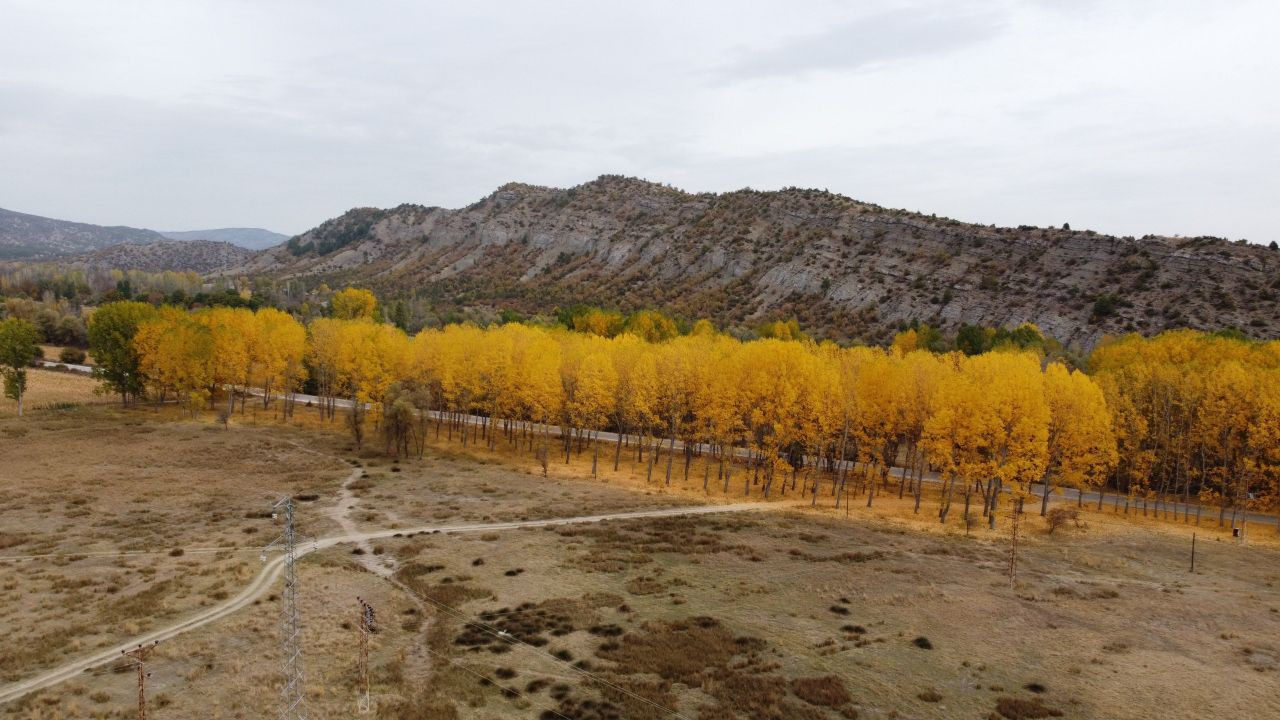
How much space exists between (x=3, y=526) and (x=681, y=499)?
173 feet

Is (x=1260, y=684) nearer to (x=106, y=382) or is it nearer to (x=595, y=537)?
(x=595, y=537)

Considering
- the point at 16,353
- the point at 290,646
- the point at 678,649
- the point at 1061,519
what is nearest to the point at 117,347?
the point at 16,353

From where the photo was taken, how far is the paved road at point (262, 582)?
1063 inches

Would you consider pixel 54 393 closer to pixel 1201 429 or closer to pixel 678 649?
pixel 678 649

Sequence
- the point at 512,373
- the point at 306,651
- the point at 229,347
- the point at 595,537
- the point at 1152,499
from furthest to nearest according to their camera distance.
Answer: the point at 229,347, the point at 512,373, the point at 1152,499, the point at 595,537, the point at 306,651

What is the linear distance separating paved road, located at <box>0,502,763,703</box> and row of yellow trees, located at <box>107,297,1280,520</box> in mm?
13471

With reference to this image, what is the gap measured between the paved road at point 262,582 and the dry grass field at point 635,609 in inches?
34.6

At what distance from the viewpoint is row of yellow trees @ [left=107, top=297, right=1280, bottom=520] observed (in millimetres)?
63562

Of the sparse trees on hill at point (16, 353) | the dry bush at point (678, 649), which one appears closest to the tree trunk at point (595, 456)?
the dry bush at point (678, 649)

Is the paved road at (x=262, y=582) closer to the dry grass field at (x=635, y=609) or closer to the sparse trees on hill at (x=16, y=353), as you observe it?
the dry grass field at (x=635, y=609)

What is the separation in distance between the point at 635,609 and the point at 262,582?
2191 centimetres

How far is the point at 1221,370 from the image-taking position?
2714 inches

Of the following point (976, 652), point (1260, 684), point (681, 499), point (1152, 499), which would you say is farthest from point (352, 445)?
point (1152, 499)

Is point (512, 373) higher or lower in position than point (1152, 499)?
higher
